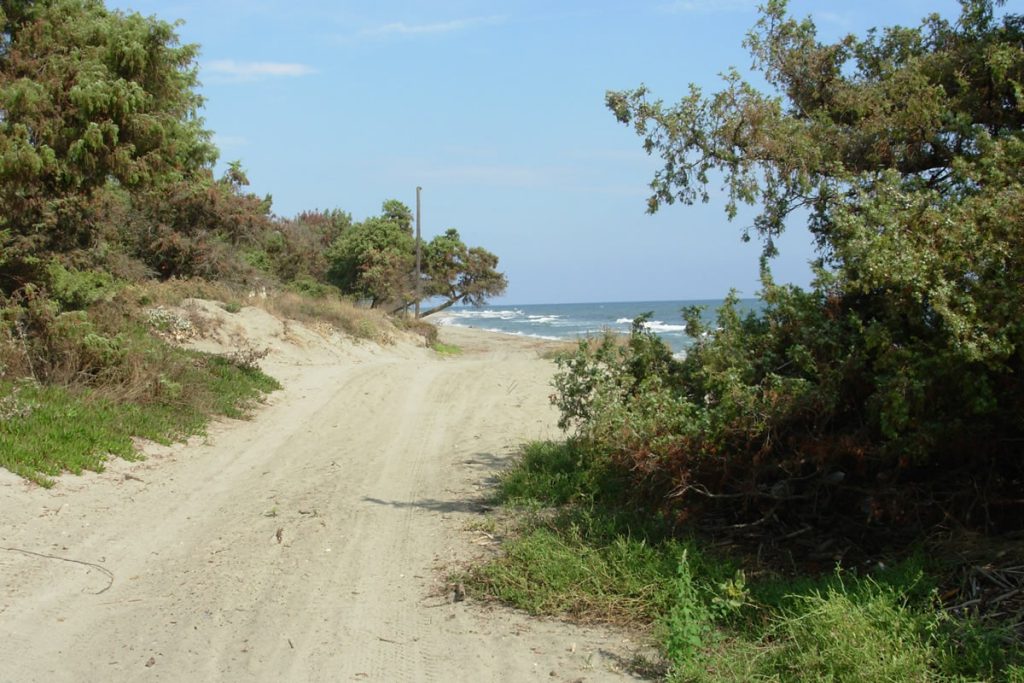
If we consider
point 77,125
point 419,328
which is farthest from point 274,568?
point 419,328

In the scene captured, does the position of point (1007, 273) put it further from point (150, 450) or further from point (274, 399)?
point (274, 399)

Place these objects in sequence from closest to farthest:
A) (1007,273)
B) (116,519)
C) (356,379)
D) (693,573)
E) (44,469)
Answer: (1007,273), (693,573), (116,519), (44,469), (356,379)

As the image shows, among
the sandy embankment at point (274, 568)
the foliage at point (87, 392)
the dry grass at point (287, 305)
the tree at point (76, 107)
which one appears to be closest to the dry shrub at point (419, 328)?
the dry grass at point (287, 305)

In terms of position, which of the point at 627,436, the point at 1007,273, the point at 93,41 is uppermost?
the point at 93,41

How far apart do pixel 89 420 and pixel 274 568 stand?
504cm

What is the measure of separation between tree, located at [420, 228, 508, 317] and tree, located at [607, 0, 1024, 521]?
39.1m

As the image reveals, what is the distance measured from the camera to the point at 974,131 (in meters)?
7.41

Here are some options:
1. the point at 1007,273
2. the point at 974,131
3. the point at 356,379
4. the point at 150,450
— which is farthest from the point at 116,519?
the point at 356,379

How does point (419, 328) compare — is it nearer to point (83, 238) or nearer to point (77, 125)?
point (83, 238)

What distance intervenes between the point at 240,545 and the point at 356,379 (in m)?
10.7

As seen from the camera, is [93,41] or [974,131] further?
[93,41]

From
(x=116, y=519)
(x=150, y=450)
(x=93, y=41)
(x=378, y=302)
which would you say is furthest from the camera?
(x=378, y=302)

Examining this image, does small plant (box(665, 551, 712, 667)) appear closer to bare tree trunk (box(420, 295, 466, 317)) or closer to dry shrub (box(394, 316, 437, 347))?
dry shrub (box(394, 316, 437, 347))

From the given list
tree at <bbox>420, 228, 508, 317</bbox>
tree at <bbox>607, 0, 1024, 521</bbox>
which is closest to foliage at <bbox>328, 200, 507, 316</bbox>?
tree at <bbox>420, 228, 508, 317</bbox>
